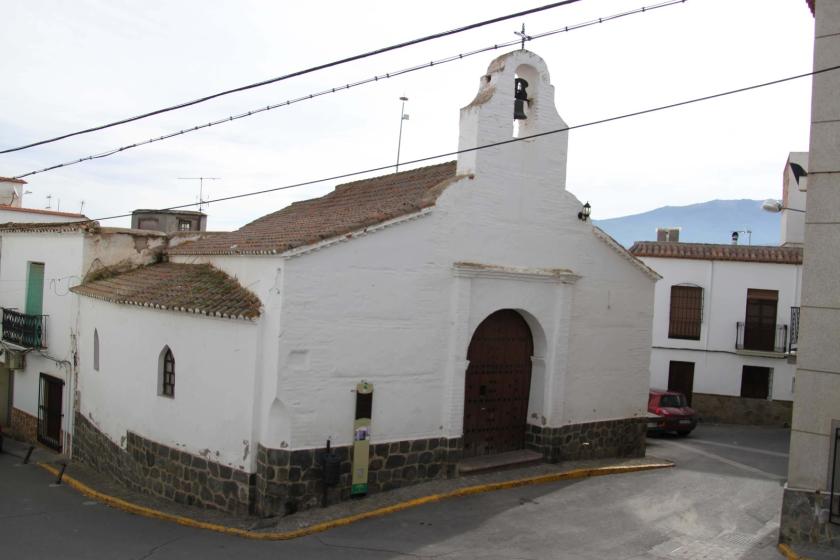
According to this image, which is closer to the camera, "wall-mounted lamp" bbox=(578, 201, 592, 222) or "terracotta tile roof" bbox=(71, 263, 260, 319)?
"terracotta tile roof" bbox=(71, 263, 260, 319)

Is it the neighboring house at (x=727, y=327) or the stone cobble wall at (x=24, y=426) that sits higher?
the neighboring house at (x=727, y=327)

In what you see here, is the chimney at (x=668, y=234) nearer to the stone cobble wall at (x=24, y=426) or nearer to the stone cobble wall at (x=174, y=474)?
the stone cobble wall at (x=174, y=474)

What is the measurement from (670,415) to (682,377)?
485 centimetres

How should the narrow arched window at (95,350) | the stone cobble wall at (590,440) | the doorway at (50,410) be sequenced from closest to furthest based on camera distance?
1. the stone cobble wall at (590,440)
2. the narrow arched window at (95,350)
3. the doorway at (50,410)

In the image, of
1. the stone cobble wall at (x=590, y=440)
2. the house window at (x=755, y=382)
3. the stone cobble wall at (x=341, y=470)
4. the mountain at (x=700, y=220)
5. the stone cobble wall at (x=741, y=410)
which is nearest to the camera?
the stone cobble wall at (x=341, y=470)

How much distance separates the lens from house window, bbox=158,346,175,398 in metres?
12.1

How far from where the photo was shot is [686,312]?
23266 mm

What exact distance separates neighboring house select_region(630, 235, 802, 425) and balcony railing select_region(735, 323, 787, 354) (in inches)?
1.1

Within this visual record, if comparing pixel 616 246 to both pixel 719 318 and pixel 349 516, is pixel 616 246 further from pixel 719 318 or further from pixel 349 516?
pixel 719 318

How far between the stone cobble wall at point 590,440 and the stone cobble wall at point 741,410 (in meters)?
9.48

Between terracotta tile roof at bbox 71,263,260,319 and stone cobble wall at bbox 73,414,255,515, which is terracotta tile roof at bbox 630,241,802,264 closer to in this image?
terracotta tile roof at bbox 71,263,260,319

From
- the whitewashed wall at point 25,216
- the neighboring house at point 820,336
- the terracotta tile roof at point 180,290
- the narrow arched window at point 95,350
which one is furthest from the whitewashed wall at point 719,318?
the whitewashed wall at point 25,216

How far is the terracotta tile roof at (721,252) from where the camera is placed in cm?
2231

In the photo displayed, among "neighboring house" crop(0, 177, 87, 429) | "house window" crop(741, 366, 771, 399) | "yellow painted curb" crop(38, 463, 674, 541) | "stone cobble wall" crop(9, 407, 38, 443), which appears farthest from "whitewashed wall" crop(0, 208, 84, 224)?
"house window" crop(741, 366, 771, 399)
